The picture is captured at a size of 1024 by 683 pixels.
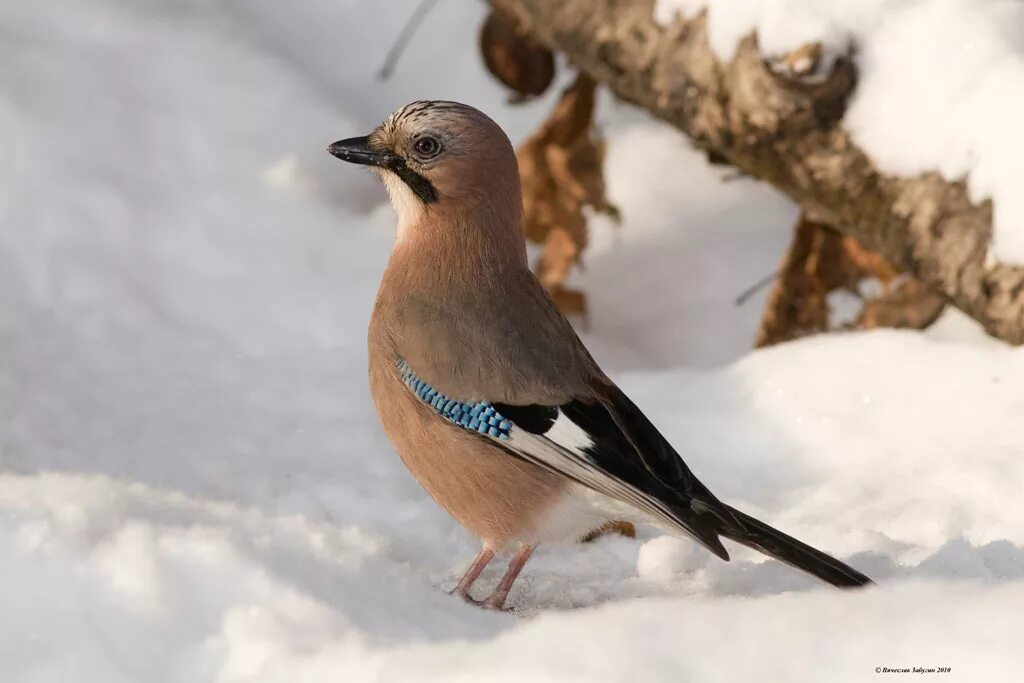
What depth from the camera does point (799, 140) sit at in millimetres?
4293

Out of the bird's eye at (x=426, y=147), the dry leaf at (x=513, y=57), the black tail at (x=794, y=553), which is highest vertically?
the dry leaf at (x=513, y=57)

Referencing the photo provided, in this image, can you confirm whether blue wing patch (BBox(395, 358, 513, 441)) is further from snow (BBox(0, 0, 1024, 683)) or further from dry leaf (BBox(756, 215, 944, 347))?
dry leaf (BBox(756, 215, 944, 347))

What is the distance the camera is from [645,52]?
4.62 metres

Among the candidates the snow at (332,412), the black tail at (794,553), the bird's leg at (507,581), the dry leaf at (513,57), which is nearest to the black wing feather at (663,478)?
the black tail at (794,553)

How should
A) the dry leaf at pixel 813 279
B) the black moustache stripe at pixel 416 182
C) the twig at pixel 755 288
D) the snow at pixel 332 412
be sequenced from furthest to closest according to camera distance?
the twig at pixel 755 288 → the dry leaf at pixel 813 279 → the black moustache stripe at pixel 416 182 → the snow at pixel 332 412

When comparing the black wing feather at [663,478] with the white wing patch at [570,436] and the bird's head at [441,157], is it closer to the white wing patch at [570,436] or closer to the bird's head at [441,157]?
the white wing patch at [570,436]

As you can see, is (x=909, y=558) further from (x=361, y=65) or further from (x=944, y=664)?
(x=361, y=65)

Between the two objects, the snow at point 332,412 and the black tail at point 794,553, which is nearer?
the snow at point 332,412

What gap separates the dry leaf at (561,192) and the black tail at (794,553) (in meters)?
2.29

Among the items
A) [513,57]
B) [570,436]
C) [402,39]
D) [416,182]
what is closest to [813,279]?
[513,57]

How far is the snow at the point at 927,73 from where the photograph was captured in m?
3.97

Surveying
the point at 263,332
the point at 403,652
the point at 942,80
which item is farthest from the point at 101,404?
the point at 942,80

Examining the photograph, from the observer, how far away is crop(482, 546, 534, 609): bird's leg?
302cm

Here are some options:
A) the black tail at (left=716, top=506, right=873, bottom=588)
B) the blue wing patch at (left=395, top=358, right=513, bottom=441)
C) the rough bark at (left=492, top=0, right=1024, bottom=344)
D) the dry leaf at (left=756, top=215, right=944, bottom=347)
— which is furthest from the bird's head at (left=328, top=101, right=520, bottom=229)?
the dry leaf at (left=756, top=215, right=944, bottom=347)
